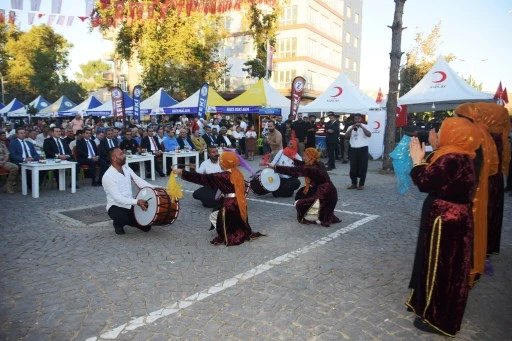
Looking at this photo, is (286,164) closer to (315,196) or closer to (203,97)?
(315,196)

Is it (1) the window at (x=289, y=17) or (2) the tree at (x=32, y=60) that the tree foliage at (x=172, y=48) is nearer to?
(1) the window at (x=289, y=17)

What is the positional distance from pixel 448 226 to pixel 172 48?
30.4 meters

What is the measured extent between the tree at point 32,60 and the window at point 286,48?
985 inches

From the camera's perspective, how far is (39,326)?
11.5 feet

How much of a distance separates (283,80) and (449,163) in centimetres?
4352

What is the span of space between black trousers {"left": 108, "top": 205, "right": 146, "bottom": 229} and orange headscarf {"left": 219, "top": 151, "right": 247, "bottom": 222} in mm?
1731

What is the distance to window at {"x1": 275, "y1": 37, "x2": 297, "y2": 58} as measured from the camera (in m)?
44.2

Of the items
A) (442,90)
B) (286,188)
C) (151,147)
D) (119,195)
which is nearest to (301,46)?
(442,90)

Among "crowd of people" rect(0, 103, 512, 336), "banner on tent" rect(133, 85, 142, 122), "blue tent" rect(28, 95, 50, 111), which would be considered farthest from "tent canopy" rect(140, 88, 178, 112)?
A: "blue tent" rect(28, 95, 50, 111)

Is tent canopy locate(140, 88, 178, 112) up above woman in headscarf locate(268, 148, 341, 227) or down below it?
above

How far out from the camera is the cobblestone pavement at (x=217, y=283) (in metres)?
3.50

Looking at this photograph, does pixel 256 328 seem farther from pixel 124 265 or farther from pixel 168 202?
pixel 168 202

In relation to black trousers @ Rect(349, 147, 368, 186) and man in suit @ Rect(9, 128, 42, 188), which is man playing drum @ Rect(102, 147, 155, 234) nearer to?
man in suit @ Rect(9, 128, 42, 188)

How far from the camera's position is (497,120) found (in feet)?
16.3
